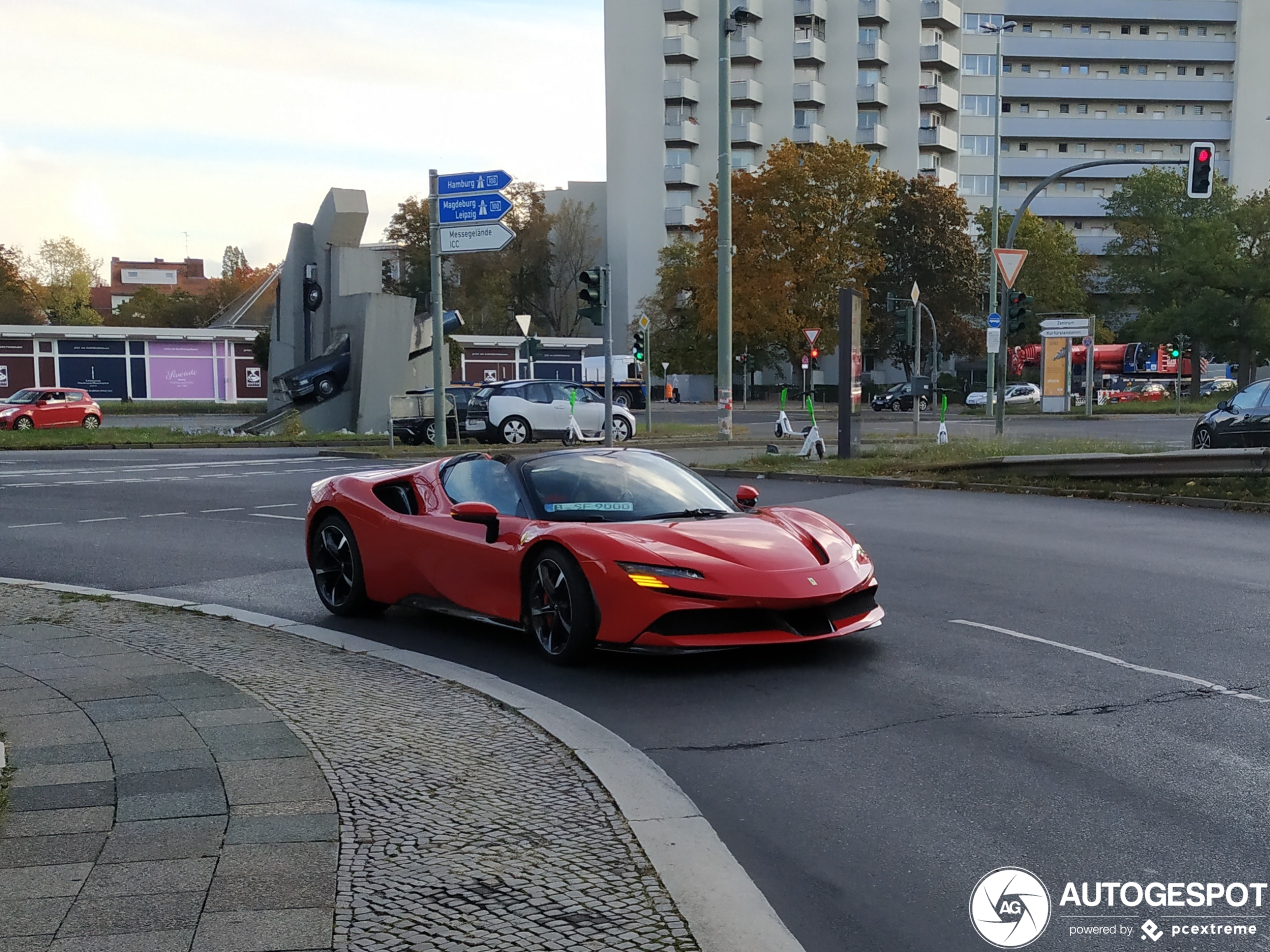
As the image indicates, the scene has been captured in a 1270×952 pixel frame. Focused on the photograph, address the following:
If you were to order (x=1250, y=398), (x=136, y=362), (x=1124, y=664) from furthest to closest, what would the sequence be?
1. (x=136, y=362)
2. (x=1250, y=398)
3. (x=1124, y=664)

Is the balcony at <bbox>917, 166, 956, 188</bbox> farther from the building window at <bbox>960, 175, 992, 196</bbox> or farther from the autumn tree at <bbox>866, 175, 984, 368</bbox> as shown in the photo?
the autumn tree at <bbox>866, 175, 984, 368</bbox>

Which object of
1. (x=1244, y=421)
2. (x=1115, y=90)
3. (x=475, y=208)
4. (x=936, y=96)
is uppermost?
(x=1115, y=90)

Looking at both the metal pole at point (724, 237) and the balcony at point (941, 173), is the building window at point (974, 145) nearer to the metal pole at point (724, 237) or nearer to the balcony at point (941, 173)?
the balcony at point (941, 173)

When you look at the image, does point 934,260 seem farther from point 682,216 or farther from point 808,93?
point 682,216

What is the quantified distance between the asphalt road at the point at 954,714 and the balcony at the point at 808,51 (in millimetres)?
78799

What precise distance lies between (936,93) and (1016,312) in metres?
60.9

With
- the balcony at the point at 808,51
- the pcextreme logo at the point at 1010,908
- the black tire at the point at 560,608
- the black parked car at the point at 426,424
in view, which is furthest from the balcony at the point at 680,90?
the pcextreme logo at the point at 1010,908

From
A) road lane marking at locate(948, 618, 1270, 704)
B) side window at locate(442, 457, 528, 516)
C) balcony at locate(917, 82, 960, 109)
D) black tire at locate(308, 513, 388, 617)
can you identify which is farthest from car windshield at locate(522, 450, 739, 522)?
balcony at locate(917, 82, 960, 109)

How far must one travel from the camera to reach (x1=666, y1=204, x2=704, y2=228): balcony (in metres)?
86.6

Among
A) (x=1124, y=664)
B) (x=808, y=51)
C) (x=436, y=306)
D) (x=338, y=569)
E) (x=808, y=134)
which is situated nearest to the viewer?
(x=1124, y=664)

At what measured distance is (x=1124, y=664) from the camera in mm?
6914

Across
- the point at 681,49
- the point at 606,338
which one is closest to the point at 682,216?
the point at 681,49

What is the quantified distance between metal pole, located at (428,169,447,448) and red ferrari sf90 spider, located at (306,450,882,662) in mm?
19818

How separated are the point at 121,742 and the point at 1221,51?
108 metres
